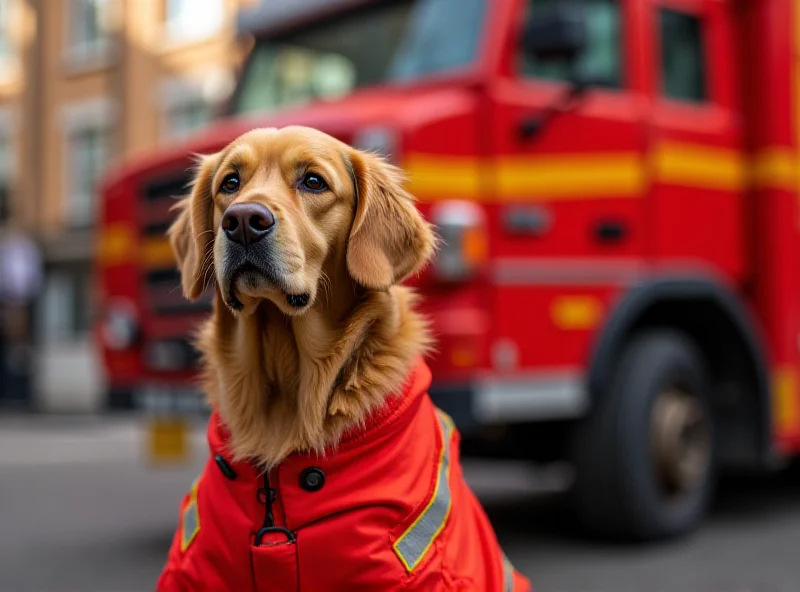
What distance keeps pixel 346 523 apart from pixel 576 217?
3111 millimetres

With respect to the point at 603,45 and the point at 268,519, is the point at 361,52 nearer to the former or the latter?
the point at 603,45

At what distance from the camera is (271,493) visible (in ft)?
8.67

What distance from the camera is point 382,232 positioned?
2.92 m

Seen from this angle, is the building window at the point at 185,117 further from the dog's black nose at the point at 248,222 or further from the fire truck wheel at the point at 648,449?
the dog's black nose at the point at 248,222

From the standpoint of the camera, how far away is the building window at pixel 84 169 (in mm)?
22297

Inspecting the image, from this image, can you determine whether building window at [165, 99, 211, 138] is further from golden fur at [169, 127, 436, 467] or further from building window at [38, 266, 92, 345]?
golden fur at [169, 127, 436, 467]

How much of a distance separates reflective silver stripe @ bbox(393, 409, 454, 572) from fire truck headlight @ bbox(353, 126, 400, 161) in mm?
2363

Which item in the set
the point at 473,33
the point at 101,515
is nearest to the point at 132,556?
the point at 101,515

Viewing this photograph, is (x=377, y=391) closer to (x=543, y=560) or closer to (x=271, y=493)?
(x=271, y=493)

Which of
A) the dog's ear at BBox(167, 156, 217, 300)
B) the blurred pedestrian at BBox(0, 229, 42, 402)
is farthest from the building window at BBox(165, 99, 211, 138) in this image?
the dog's ear at BBox(167, 156, 217, 300)

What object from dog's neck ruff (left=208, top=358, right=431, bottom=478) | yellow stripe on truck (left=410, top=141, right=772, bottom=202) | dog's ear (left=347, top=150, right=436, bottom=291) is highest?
yellow stripe on truck (left=410, top=141, right=772, bottom=202)

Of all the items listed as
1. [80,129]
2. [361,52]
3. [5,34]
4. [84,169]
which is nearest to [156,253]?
[361,52]

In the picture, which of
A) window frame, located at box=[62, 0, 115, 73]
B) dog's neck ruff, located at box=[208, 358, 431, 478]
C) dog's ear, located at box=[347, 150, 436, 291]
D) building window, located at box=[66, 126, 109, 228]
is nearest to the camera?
dog's neck ruff, located at box=[208, 358, 431, 478]

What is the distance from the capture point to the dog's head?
270 cm
